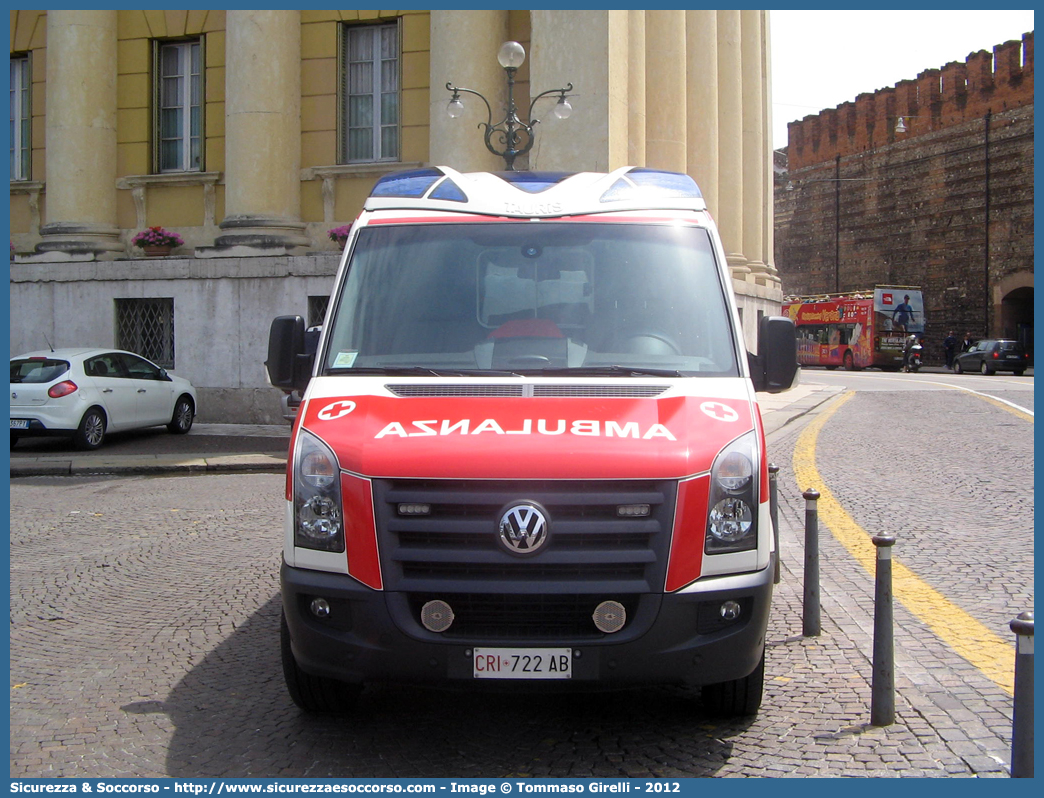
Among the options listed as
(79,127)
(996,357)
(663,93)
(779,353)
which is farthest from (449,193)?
(996,357)

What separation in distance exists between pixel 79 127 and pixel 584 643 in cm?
1965

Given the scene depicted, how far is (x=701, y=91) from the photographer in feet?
93.8

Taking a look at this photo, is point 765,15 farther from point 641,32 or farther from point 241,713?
point 241,713

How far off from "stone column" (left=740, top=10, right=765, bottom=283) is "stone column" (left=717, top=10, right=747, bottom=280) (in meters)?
1.88

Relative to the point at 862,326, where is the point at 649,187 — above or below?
below


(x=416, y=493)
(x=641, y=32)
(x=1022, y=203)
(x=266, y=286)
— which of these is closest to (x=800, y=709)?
(x=416, y=493)

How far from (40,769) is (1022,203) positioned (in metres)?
48.5

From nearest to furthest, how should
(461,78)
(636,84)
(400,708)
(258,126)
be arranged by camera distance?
(400,708) → (461,78) → (258,126) → (636,84)

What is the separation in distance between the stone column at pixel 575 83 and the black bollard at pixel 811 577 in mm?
14528

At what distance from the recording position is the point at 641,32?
23109 millimetres

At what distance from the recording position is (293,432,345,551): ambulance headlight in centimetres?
401

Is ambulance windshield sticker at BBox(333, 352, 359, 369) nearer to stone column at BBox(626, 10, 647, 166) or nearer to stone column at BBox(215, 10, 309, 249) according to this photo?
stone column at BBox(215, 10, 309, 249)

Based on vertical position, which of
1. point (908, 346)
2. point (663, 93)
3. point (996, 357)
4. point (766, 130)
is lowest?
point (996, 357)

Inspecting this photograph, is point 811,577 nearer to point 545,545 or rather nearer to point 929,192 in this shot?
point 545,545
